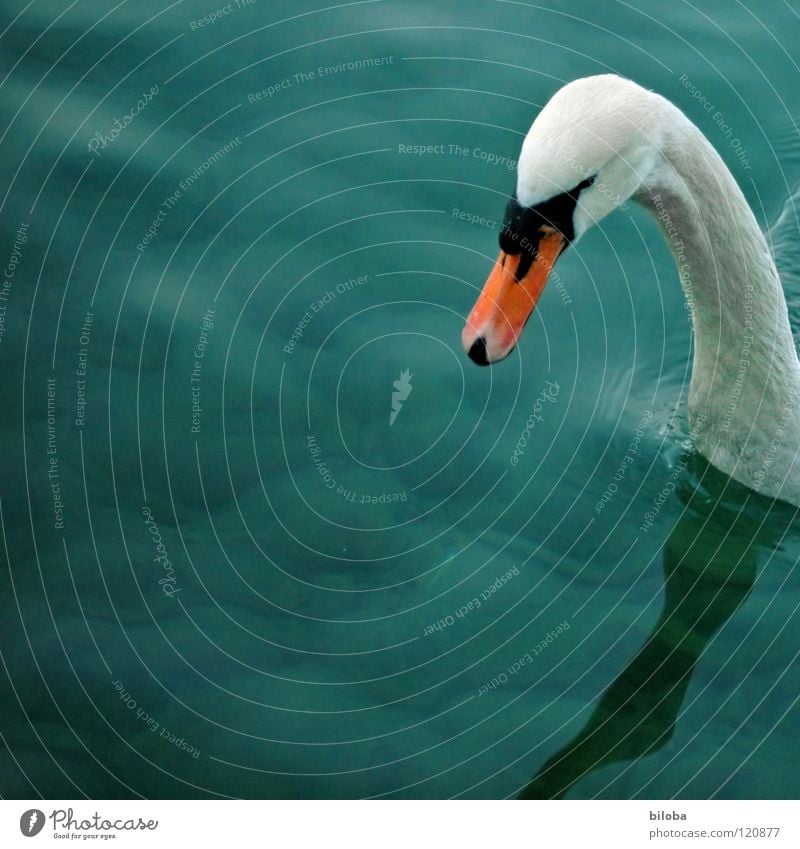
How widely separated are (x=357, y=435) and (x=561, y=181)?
981mm

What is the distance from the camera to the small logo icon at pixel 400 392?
3.04 m

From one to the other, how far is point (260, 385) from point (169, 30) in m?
1.20

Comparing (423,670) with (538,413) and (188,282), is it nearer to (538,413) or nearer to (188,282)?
(538,413)

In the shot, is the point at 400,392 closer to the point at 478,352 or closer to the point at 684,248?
the point at 478,352

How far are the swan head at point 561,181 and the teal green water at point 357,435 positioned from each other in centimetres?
66

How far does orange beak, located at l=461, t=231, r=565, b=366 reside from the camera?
2.39 metres

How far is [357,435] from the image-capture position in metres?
3.02

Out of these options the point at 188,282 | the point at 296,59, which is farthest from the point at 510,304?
the point at 296,59

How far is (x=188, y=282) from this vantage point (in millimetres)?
3256

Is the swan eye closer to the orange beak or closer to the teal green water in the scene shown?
the orange beak
